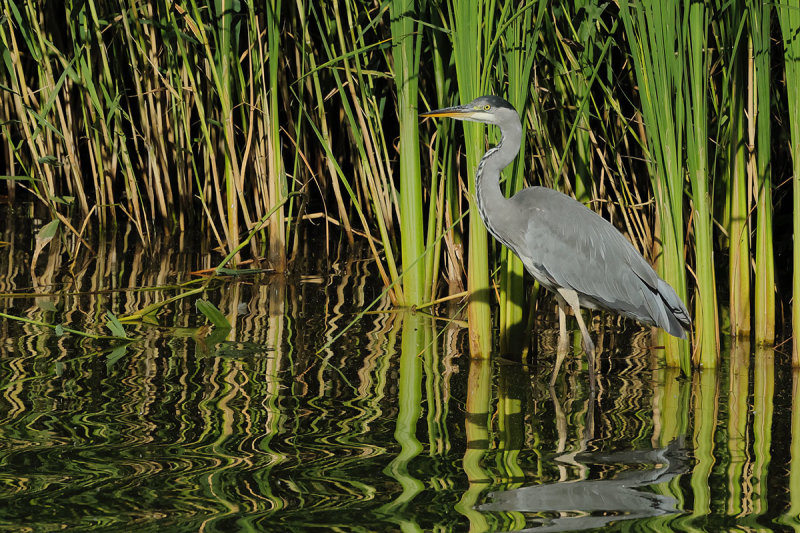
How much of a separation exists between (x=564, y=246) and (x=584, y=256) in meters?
0.10

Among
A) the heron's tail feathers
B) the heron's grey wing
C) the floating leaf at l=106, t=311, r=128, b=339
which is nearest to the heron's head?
the heron's grey wing

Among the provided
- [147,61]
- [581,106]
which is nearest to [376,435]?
[581,106]

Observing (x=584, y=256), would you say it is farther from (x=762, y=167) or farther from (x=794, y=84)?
(x=794, y=84)

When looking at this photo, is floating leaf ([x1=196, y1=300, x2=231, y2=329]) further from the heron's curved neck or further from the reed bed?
the heron's curved neck

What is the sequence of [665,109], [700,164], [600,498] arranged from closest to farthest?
[600,498], [665,109], [700,164]

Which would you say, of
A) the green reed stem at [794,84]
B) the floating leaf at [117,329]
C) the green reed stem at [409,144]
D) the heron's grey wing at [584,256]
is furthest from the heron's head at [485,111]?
the floating leaf at [117,329]

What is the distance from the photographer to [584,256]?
4070 millimetres

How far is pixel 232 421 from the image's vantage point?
338 cm

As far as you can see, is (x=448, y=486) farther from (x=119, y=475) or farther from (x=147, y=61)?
(x=147, y=61)

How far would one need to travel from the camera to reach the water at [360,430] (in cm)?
269

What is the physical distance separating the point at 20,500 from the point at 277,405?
107cm

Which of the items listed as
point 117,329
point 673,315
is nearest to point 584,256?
point 673,315

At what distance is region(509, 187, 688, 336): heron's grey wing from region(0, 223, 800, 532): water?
0.28m

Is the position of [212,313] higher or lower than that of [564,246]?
lower
